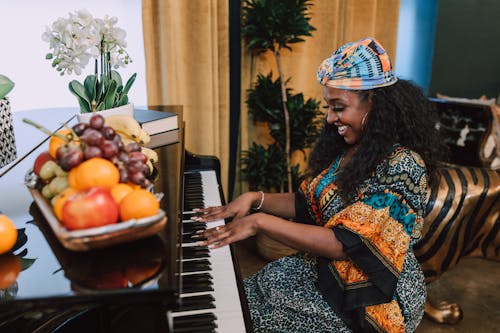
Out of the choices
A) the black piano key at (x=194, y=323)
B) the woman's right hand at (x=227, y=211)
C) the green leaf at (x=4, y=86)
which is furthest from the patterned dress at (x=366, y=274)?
the green leaf at (x=4, y=86)

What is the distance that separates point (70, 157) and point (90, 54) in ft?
2.20

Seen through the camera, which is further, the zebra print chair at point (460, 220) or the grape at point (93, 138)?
the zebra print chair at point (460, 220)

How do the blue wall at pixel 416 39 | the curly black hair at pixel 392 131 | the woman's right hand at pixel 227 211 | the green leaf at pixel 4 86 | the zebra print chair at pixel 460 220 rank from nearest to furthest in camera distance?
the green leaf at pixel 4 86 < the curly black hair at pixel 392 131 < the woman's right hand at pixel 227 211 < the zebra print chair at pixel 460 220 < the blue wall at pixel 416 39

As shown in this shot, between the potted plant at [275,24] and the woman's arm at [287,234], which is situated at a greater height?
the potted plant at [275,24]

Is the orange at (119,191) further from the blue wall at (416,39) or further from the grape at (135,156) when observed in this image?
the blue wall at (416,39)

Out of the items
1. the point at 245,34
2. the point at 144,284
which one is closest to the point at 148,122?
the point at 144,284

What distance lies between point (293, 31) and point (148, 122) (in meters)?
1.65

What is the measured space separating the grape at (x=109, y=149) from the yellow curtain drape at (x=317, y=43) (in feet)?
8.55

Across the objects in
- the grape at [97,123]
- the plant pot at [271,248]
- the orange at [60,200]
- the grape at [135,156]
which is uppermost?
the grape at [97,123]

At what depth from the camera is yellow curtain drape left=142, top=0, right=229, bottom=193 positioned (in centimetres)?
279

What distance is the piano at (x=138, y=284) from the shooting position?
67cm

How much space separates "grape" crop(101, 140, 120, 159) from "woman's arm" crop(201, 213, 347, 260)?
54 centimetres

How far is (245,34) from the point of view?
10.0 ft

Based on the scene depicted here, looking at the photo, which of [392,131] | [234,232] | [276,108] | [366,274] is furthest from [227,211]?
[276,108]
